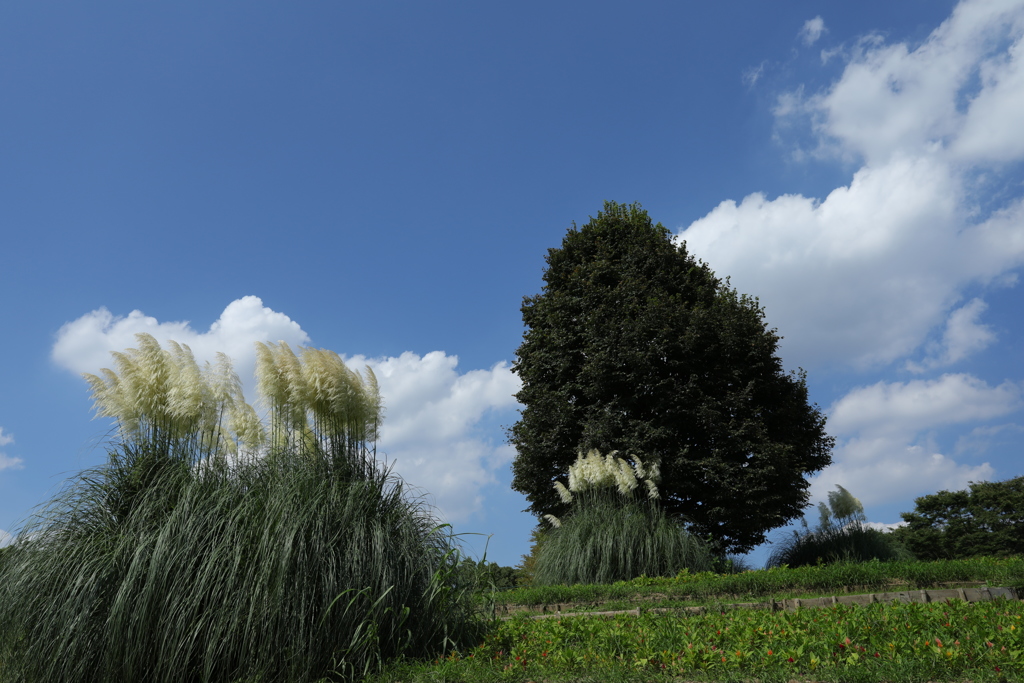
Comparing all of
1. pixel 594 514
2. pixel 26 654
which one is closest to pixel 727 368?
pixel 594 514

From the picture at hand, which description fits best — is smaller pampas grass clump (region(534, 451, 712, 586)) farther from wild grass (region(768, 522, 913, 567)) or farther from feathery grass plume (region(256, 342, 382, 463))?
feathery grass plume (region(256, 342, 382, 463))

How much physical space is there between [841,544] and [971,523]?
10.3 meters

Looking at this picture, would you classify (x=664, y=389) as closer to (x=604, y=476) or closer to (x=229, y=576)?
(x=604, y=476)

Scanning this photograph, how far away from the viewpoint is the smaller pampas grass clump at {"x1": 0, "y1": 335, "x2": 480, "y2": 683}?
3.97 metres

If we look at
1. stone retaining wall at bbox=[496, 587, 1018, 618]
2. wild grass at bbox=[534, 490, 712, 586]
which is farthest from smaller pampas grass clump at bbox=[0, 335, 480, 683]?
wild grass at bbox=[534, 490, 712, 586]

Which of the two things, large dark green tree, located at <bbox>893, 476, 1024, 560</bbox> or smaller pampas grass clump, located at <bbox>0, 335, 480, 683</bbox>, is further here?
large dark green tree, located at <bbox>893, 476, 1024, 560</bbox>

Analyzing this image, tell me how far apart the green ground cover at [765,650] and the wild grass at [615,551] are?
13.7 feet

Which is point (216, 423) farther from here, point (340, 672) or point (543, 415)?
point (543, 415)

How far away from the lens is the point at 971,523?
19031mm

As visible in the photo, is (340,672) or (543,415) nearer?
(340,672)

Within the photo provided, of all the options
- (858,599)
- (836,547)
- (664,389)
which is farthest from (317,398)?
(836,547)

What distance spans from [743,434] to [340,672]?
1042 centimetres

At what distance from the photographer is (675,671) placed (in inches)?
145

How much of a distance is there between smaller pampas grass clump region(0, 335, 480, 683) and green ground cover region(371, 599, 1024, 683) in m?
0.41
